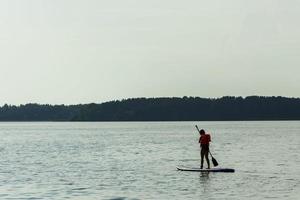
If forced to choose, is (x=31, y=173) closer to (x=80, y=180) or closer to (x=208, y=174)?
(x=80, y=180)

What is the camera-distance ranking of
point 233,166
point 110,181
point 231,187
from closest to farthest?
point 231,187 → point 110,181 → point 233,166

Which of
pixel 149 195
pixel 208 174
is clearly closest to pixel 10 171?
pixel 208 174

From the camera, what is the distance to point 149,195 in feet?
91.6

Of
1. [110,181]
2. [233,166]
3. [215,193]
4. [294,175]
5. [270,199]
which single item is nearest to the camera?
[270,199]

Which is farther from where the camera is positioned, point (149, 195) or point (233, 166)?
point (233, 166)

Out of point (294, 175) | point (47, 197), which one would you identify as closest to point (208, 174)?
point (294, 175)

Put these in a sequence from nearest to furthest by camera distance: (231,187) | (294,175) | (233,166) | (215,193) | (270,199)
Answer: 1. (270,199)
2. (215,193)
3. (231,187)
4. (294,175)
5. (233,166)

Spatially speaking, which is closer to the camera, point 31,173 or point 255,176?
point 255,176

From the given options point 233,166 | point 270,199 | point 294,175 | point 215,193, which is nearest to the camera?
point 270,199

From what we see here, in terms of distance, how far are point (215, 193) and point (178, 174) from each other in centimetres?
892

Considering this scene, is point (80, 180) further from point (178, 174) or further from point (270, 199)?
point (270, 199)

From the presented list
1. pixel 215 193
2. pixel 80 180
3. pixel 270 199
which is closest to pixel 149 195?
pixel 215 193

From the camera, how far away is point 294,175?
36344 mm

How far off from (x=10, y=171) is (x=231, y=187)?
16183mm
